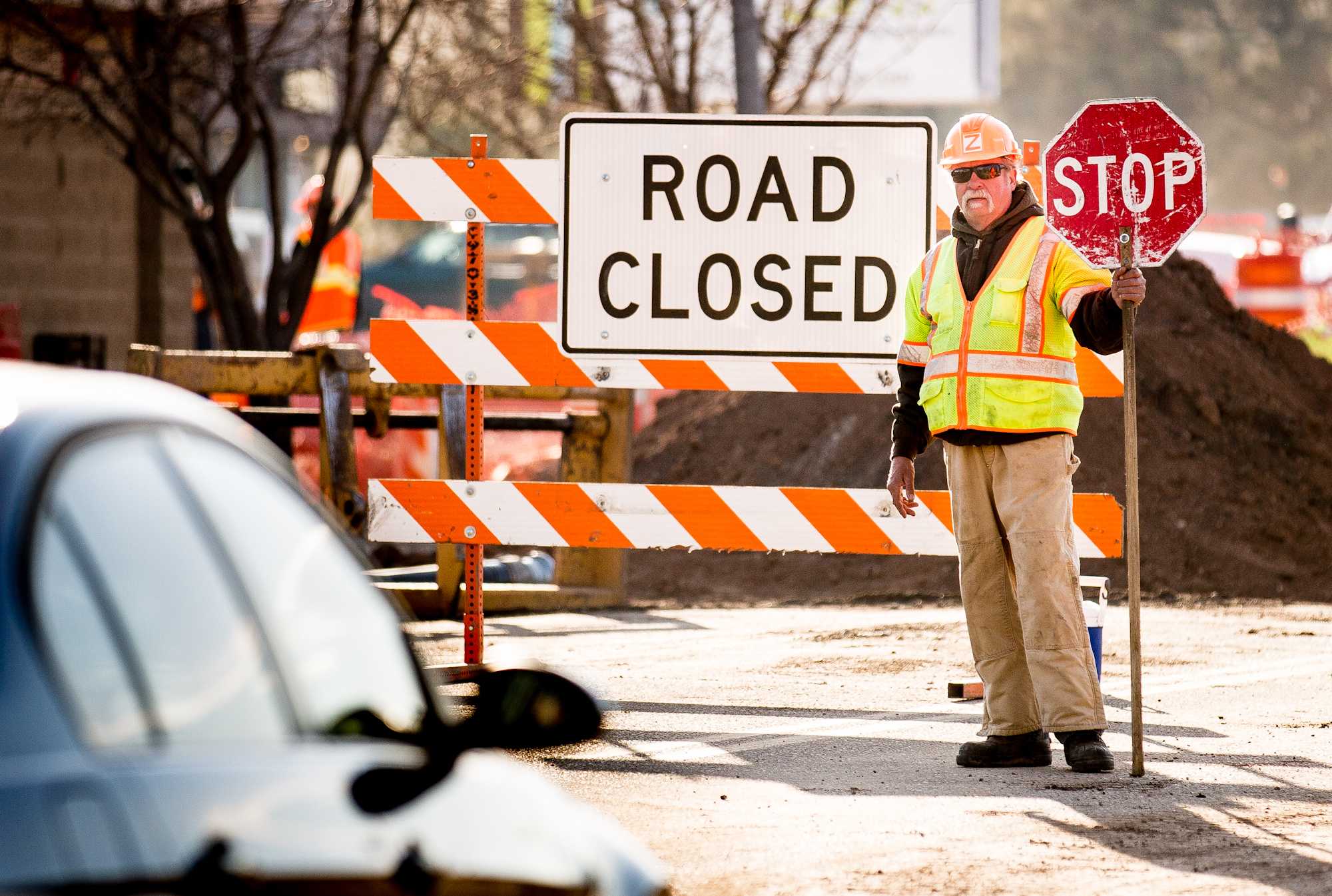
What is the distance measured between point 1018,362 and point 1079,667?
958 millimetres

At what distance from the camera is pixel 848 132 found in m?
8.23

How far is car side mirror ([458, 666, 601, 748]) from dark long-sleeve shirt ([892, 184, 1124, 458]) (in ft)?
12.8

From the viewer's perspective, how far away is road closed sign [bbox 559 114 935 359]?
820 centimetres

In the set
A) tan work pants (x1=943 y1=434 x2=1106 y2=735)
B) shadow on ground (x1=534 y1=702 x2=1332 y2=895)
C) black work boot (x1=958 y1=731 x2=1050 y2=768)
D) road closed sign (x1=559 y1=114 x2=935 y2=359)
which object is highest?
road closed sign (x1=559 y1=114 x2=935 y2=359)

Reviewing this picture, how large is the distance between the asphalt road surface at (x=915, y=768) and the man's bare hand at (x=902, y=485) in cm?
80

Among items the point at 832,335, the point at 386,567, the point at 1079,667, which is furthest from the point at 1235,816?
the point at 386,567

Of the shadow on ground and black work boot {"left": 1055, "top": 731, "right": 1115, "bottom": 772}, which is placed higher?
black work boot {"left": 1055, "top": 731, "right": 1115, "bottom": 772}

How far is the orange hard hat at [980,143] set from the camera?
6965 mm

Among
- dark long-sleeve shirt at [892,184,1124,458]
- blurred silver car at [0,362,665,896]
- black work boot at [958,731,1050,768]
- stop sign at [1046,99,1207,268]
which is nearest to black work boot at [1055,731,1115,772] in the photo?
black work boot at [958,731,1050,768]

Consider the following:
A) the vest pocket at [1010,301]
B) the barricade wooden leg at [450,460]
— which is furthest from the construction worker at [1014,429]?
the barricade wooden leg at [450,460]

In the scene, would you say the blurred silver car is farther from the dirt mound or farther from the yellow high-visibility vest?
the dirt mound

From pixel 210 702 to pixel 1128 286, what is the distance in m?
4.49

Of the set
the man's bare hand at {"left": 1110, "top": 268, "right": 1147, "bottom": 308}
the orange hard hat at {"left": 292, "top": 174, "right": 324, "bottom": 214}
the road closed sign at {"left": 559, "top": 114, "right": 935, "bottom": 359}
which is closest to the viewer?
the man's bare hand at {"left": 1110, "top": 268, "right": 1147, "bottom": 308}

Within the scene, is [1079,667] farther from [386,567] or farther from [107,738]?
[386,567]
